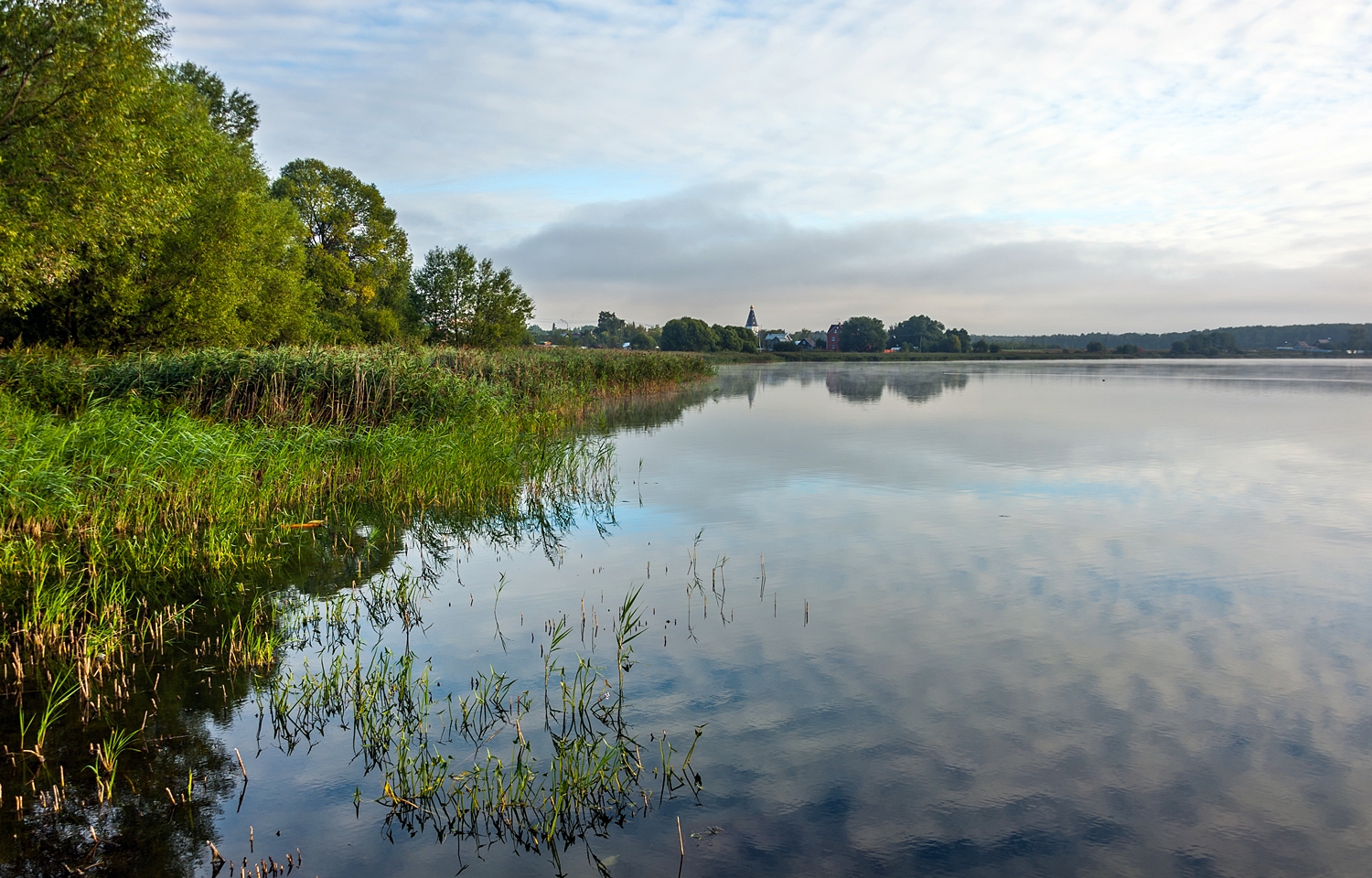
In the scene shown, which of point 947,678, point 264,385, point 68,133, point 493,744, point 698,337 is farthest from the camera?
point 698,337

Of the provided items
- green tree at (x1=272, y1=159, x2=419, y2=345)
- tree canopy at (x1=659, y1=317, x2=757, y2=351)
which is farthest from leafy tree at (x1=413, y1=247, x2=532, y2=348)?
tree canopy at (x1=659, y1=317, x2=757, y2=351)

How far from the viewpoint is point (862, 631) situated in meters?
6.87

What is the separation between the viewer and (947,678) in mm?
5926

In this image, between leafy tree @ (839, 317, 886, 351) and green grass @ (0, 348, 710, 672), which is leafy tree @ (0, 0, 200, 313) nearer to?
green grass @ (0, 348, 710, 672)

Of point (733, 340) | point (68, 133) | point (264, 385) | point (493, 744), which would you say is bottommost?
point (493, 744)

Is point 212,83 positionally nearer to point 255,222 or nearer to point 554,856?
point 255,222

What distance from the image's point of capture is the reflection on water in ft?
13.1

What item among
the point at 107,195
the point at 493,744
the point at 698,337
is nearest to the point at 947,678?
the point at 493,744

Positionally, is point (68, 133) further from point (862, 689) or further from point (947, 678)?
point (947, 678)

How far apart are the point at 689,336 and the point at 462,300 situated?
75.1 metres

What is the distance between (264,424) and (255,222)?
2080 centimetres

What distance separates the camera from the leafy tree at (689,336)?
12975cm

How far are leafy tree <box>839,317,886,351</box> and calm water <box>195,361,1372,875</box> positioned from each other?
474ft

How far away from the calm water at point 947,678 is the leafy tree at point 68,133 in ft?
44.2
